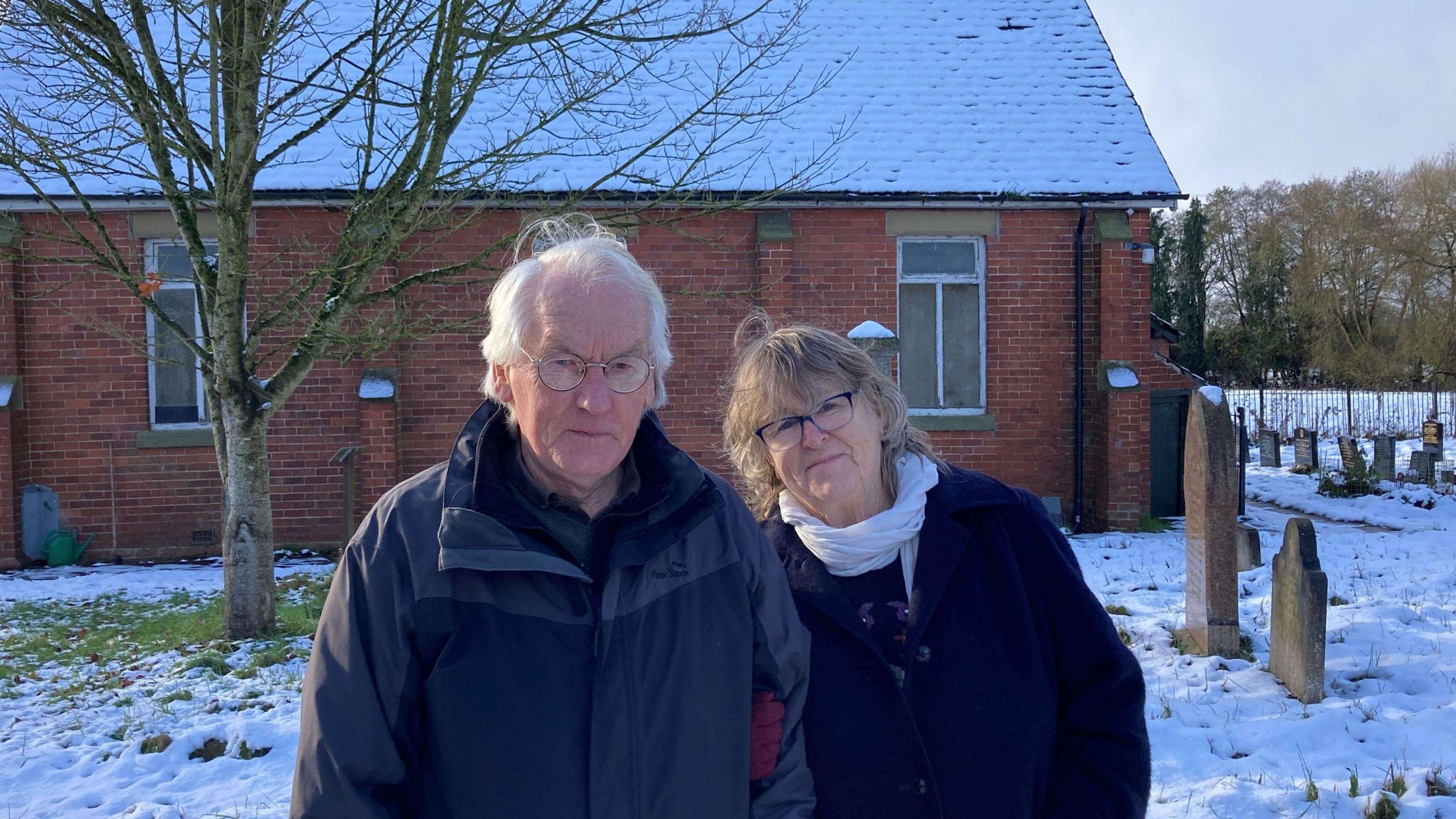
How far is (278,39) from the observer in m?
5.59

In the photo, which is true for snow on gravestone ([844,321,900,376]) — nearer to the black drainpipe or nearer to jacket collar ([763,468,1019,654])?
the black drainpipe

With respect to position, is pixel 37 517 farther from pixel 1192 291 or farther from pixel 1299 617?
pixel 1192 291

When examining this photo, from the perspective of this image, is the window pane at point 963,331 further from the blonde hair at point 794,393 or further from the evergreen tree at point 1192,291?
the evergreen tree at point 1192,291

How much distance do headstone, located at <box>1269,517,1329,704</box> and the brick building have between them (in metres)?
5.55

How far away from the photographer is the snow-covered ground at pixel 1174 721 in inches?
153

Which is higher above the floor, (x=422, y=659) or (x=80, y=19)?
(x=80, y=19)

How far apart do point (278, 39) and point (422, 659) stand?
5.07 meters

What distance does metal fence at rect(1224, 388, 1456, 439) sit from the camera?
23.2 metres

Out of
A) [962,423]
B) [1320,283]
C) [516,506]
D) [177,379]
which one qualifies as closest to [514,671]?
[516,506]

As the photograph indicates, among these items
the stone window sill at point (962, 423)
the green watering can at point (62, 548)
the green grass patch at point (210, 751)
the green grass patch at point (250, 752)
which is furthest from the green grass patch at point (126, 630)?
the stone window sill at point (962, 423)

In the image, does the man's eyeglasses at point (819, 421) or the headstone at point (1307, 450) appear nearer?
the man's eyeglasses at point (819, 421)

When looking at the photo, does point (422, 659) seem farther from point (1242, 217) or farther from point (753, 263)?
point (1242, 217)

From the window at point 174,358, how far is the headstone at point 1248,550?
10.1 metres

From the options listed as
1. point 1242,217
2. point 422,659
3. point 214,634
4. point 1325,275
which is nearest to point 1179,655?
point 422,659
